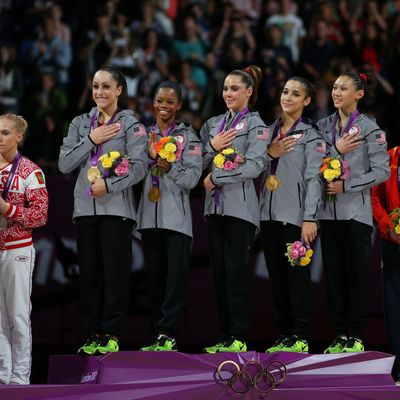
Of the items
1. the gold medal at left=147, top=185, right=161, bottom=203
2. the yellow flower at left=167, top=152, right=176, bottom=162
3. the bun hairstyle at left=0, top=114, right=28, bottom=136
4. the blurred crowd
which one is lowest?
the gold medal at left=147, top=185, right=161, bottom=203

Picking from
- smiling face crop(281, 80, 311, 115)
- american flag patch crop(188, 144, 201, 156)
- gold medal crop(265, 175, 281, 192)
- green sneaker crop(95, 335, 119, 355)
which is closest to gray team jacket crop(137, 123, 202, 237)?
american flag patch crop(188, 144, 201, 156)

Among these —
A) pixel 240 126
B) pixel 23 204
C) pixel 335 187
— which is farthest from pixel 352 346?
pixel 23 204

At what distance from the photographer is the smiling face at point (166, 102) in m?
7.95

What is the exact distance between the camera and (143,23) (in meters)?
14.2

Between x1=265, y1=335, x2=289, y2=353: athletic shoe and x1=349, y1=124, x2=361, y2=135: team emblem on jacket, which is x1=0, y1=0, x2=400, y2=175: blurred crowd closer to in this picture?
x1=349, y1=124, x2=361, y2=135: team emblem on jacket

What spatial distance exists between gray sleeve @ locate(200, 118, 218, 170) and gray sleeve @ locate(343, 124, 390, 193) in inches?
42.2

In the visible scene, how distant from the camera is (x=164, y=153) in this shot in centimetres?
760

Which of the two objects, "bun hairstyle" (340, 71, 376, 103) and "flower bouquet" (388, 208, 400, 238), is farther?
"bun hairstyle" (340, 71, 376, 103)

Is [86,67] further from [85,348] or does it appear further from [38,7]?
[85,348]

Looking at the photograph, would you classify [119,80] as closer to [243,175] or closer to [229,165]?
[229,165]

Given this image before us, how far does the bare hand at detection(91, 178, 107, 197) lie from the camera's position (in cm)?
755

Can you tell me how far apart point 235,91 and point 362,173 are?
1.19 meters

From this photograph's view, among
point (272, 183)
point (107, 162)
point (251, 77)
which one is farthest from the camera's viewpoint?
point (251, 77)

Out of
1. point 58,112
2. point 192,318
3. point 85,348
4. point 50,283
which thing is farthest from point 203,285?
point 85,348
